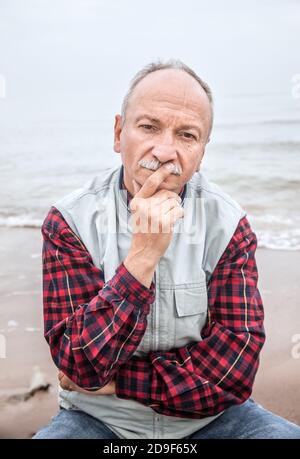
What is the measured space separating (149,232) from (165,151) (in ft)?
1.02

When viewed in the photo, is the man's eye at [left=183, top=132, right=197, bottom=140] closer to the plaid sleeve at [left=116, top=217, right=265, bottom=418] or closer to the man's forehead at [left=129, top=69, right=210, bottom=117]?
the man's forehead at [left=129, top=69, right=210, bottom=117]

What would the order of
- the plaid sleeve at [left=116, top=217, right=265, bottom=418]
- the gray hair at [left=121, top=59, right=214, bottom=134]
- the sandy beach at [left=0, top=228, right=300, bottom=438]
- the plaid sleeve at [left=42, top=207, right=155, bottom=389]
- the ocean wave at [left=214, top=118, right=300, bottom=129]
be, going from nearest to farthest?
the plaid sleeve at [left=42, top=207, right=155, bottom=389], the plaid sleeve at [left=116, top=217, right=265, bottom=418], the gray hair at [left=121, top=59, right=214, bottom=134], the sandy beach at [left=0, top=228, right=300, bottom=438], the ocean wave at [left=214, top=118, right=300, bottom=129]

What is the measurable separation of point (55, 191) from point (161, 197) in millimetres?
7405

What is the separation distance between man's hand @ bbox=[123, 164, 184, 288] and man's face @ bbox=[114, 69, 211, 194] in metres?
0.12

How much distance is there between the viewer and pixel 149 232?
72.5 inches

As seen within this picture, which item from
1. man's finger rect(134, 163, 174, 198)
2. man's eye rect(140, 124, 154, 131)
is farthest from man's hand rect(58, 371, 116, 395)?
man's eye rect(140, 124, 154, 131)

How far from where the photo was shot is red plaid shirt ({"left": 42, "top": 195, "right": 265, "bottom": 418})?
1.82m

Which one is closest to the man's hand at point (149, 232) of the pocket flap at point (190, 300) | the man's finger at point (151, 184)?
the man's finger at point (151, 184)

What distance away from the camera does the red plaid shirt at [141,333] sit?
1817 mm

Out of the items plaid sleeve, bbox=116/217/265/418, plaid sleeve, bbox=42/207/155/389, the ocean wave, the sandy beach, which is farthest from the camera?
the ocean wave

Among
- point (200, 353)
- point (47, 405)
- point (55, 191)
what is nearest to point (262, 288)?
point (47, 405)

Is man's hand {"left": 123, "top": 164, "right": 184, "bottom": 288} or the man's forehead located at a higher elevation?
the man's forehead

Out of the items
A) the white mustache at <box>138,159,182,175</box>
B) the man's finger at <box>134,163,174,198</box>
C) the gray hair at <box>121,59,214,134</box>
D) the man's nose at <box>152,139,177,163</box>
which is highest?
the gray hair at <box>121,59,214,134</box>

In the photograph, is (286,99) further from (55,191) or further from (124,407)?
(124,407)
